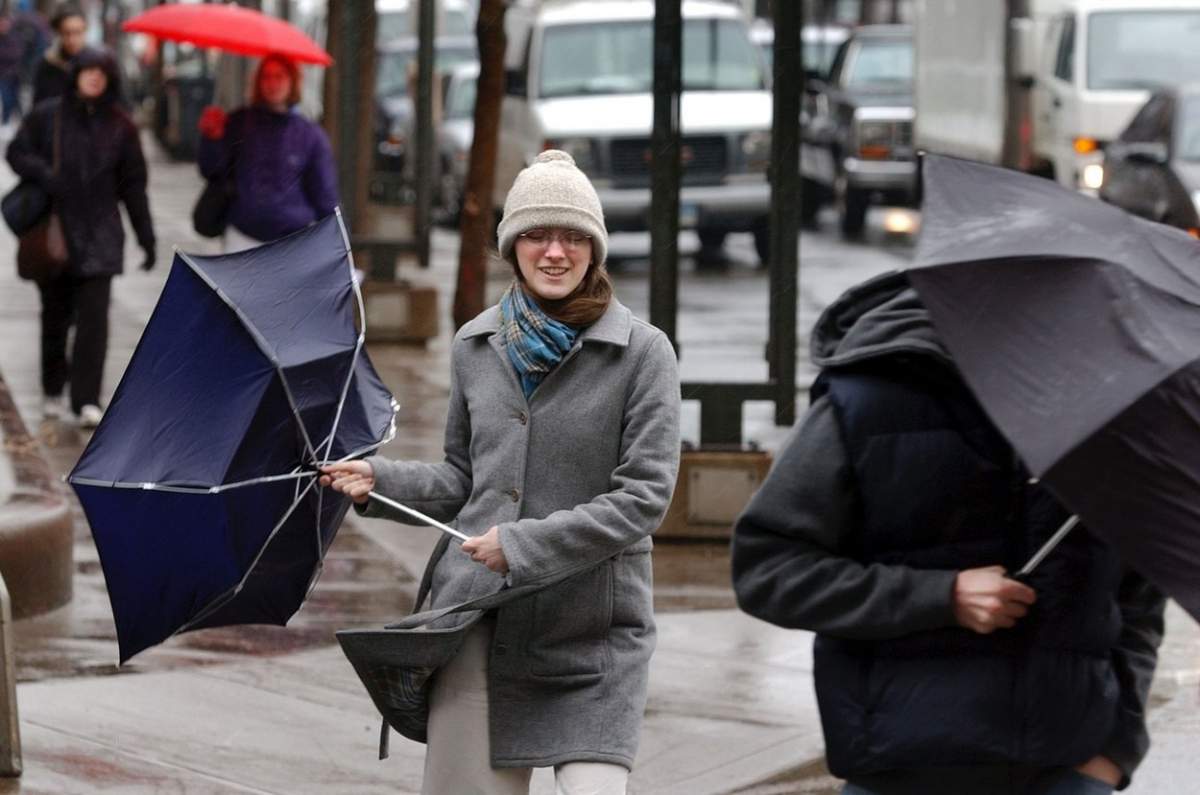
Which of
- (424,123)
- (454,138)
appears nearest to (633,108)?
(424,123)

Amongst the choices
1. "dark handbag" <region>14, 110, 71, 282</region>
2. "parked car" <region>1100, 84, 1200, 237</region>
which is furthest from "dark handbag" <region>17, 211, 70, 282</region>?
"parked car" <region>1100, 84, 1200, 237</region>

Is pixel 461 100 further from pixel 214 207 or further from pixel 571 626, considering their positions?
pixel 571 626

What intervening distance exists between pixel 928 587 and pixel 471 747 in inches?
43.9

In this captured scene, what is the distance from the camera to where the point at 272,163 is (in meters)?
11.1

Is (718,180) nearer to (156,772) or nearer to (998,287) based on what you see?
(156,772)

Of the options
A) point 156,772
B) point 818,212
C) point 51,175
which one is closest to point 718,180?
point 818,212

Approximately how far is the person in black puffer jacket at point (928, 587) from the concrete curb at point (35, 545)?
4.35 meters

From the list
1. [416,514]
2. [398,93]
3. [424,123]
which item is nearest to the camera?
[416,514]

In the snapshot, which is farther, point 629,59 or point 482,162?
point 629,59

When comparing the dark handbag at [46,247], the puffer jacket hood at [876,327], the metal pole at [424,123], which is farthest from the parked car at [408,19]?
the puffer jacket hood at [876,327]

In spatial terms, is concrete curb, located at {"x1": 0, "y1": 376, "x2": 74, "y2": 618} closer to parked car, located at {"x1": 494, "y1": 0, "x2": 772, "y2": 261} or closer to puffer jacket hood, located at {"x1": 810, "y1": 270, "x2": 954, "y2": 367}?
puffer jacket hood, located at {"x1": 810, "y1": 270, "x2": 954, "y2": 367}

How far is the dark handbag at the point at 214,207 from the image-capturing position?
1120 centimetres

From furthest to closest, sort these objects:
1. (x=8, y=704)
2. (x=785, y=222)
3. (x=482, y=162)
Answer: (x=482, y=162) → (x=785, y=222) → (x=8, y=704)

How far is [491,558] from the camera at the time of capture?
400cm
